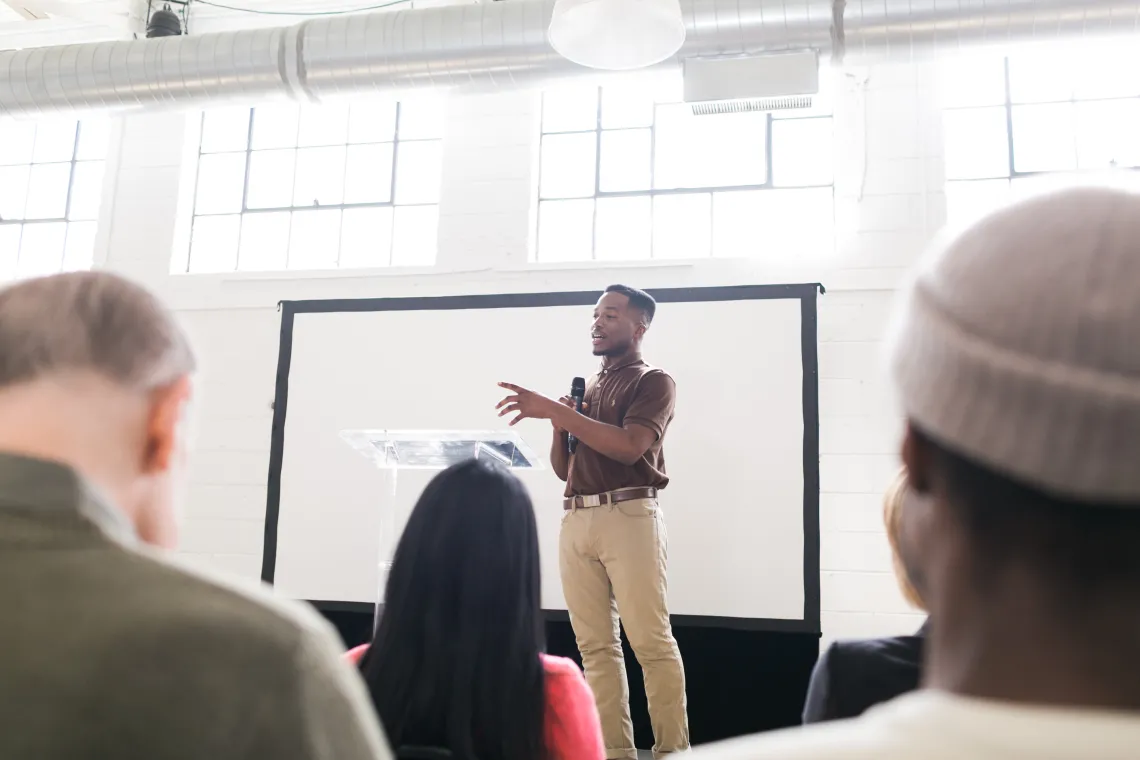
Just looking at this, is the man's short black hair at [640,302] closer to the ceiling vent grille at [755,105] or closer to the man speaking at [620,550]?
the man speaking at [620,550]

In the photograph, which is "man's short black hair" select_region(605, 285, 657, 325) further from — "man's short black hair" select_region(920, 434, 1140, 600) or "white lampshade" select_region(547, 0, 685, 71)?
"man's short black hair" select_region(920, 434, 1140, 600)

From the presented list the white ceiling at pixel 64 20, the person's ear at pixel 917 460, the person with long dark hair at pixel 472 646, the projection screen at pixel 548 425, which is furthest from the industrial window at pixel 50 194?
the person's ear at pixel 917 460

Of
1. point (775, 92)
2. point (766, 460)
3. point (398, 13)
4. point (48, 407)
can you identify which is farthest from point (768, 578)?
point (48, 407)

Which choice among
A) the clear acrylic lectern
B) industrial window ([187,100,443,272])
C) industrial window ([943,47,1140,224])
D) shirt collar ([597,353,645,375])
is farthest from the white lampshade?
industrial window ([187,100,443,272])

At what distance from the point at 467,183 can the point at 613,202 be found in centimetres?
76

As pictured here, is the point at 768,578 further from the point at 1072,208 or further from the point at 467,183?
the point at 1072,208

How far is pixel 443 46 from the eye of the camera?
404 centimetres

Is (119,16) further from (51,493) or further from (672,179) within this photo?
(51,493)

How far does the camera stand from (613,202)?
5035mm

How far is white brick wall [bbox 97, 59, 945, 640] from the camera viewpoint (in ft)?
14.0

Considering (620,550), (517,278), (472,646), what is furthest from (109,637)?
(517,278)

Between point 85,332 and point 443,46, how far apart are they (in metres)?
3.62

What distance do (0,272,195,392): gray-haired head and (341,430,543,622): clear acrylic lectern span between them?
2.05 meters

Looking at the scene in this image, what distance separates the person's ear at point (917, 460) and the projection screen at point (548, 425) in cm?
333
